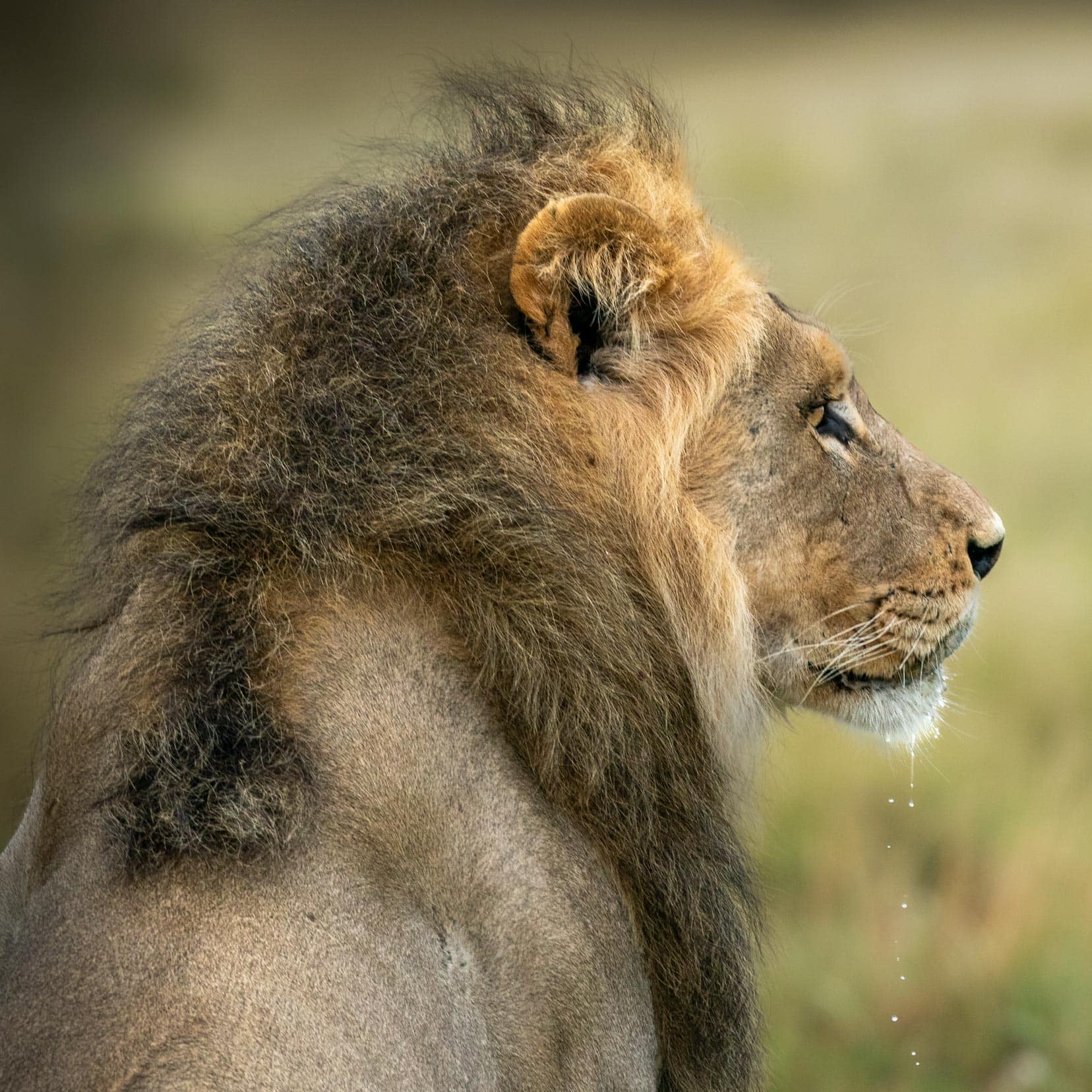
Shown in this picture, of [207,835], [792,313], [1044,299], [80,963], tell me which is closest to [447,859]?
[207,835]

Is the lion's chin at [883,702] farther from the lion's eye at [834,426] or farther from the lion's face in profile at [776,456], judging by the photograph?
the lion's eye at [834,426]

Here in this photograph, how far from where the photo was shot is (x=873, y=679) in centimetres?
288

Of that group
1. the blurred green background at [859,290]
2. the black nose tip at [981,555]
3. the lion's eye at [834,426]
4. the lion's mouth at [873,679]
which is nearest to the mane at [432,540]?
the lion's mouth at [873,679]

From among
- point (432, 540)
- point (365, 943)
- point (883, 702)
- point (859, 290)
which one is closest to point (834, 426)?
point (883, 702)

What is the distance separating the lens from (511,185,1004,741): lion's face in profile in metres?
2.46

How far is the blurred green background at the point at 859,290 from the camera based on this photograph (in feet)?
17.6

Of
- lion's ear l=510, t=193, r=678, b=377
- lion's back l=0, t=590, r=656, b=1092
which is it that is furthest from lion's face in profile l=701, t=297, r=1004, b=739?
lion's back l=0, t=590, r=656, b=1092

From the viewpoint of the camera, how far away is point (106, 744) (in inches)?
83.6

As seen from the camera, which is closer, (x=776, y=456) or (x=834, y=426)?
(x=776, y=456)

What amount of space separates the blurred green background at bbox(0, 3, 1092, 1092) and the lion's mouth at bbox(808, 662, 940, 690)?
77.1 inches

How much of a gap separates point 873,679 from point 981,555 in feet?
1.23

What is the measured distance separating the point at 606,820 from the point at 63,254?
451cm

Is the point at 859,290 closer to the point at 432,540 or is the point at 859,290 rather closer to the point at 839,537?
the point at 839,537

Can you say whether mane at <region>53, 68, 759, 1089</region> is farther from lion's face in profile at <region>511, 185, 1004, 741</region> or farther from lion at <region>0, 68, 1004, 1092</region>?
lion's face in profile at <region>511, 185, 1004, 741</region>
